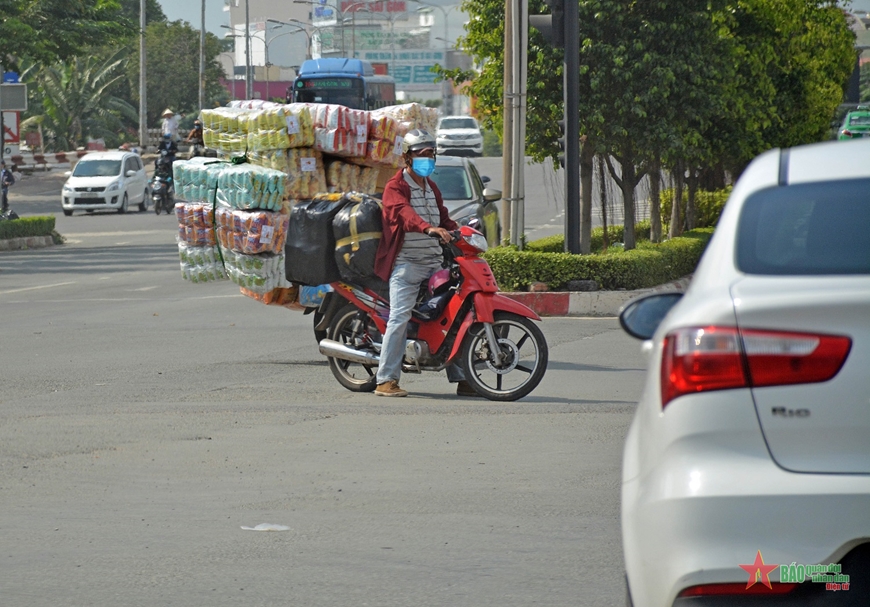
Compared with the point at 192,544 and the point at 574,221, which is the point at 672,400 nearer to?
the point at 192,544

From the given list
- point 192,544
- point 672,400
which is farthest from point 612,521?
point 672,400

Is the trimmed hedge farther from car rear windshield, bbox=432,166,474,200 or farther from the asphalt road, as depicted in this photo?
car rear windshield, bbox=432,166,474,200

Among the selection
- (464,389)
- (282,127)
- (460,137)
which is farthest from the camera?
(460,137)

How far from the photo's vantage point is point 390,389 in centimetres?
961

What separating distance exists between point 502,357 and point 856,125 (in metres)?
42.5

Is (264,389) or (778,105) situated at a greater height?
(778,105)

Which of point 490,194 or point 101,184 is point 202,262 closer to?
point 490,194

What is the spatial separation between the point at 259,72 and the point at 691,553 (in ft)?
428

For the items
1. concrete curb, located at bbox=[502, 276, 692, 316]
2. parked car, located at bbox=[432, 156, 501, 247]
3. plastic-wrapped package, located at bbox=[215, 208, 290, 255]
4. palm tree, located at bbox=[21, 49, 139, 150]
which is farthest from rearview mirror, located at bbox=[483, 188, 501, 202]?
palm tree, located at bbox=[21, 49, 139, 150]

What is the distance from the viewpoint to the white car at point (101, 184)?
3809cm

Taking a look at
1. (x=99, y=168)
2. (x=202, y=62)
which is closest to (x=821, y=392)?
(x=99, y=168)

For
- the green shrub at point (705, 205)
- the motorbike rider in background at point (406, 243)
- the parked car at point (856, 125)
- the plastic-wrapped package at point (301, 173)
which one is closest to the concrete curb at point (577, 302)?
the plastic-wrapped package at point (301, 173)

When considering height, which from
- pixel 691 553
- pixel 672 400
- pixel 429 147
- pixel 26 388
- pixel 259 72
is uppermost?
pixel 259 72

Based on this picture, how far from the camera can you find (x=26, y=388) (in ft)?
33.6
